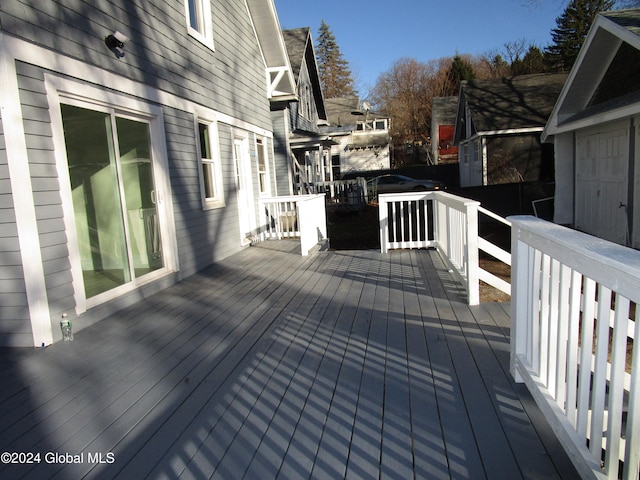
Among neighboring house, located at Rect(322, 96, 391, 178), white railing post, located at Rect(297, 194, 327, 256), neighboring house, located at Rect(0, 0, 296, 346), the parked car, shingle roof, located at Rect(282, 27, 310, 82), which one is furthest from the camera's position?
neighboring house, located at Rect(322, 96, 391, 178)

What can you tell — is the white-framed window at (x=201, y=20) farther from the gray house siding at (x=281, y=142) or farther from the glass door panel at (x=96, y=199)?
the gray house siding at (x=281, y=142)

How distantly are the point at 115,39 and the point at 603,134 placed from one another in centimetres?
897

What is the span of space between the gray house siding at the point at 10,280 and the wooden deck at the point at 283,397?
0.55 ft

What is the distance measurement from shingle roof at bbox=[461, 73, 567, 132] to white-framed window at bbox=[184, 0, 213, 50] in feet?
36.9

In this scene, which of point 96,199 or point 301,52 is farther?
point 301,52

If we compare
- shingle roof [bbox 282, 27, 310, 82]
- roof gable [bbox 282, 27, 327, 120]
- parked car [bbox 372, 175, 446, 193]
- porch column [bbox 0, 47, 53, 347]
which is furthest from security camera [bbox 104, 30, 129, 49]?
parked car [bbox 372, 175, 446, 193]

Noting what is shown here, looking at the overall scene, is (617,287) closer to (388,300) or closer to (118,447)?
(118,447)

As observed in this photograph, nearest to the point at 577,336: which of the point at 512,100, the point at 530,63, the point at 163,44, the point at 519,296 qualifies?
the point at 519,296

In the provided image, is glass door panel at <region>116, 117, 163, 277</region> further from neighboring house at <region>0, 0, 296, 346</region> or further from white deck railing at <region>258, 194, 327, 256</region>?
white deck railing at <region>258, 194, 327, 256</region>

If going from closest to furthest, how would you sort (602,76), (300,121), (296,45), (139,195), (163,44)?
(139,195)
(163,44)
(602,76)
(296,45)
(300,121)

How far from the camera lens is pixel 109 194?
434cm

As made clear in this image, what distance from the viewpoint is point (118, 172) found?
A: 4.34 meters

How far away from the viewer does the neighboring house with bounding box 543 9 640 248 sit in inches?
296

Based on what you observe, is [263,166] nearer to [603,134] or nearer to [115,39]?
[115,39]
